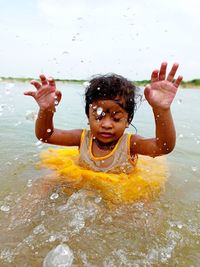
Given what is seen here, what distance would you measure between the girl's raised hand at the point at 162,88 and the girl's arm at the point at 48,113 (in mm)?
902

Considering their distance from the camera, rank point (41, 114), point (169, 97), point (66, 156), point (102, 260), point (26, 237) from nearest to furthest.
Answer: point (102, 260), point (26, 237), point (169, 97), point (41, 114), point (66, 156)

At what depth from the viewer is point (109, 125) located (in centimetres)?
356

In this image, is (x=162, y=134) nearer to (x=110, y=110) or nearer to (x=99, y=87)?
(x=110, y=110)

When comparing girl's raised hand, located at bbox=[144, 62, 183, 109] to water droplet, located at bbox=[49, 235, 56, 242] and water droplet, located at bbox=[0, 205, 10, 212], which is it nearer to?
water droplet, located at bbox=[49, 235, 56, 242]

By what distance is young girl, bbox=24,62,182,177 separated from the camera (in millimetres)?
3260

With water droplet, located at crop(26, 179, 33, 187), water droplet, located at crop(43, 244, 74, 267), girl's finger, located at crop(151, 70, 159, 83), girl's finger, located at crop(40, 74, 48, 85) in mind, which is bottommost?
water droplet, located at crop(26, 179, 33, 187)

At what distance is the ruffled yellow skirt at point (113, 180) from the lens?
3.42 m

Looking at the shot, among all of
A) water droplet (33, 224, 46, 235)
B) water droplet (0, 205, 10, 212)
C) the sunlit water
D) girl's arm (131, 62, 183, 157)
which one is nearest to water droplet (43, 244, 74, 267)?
the sunlit water

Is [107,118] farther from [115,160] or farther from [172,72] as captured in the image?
[172,72]

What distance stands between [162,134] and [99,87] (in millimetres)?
906

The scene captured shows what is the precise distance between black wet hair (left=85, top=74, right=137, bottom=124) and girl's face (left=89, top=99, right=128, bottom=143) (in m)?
0.07

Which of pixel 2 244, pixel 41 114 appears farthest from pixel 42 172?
pixel 2 244

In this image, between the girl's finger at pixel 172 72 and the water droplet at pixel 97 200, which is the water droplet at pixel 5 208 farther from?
the girl's finger at pixel 172 72

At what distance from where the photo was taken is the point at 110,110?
3574 mm
